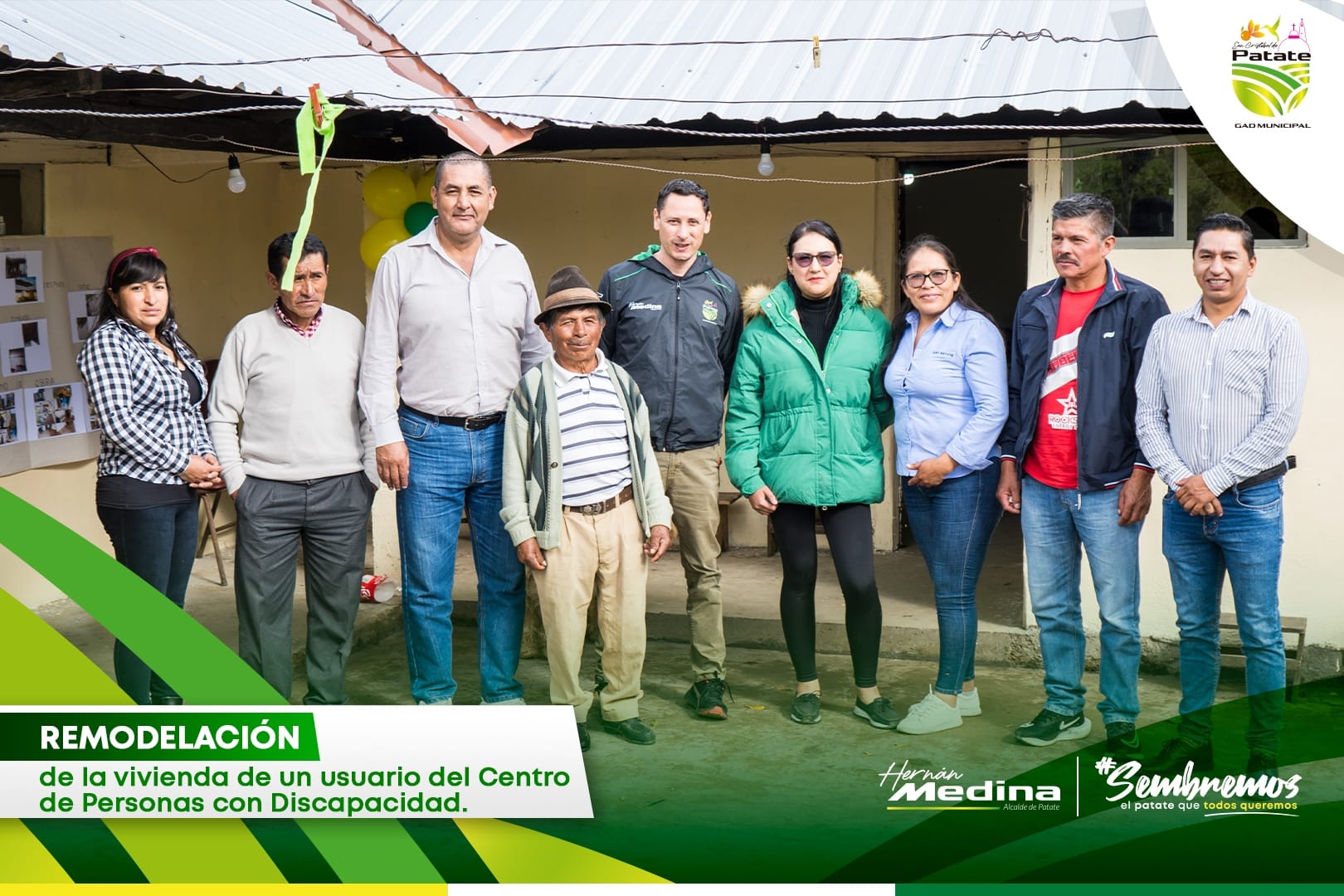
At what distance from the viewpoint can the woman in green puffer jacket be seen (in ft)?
15.7

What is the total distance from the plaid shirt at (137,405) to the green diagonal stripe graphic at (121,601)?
16.6 inches

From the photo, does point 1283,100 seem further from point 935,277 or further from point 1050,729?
point 1050,729

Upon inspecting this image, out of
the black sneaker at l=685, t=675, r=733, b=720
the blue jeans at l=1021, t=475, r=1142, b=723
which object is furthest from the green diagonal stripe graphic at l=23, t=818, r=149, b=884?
the blue jeans at l=1021, t=475, r=1142, b=723

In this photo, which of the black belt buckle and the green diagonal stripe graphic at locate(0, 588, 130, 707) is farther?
the black belt buckle

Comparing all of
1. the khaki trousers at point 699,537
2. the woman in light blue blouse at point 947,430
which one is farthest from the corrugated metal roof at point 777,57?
the khaki trousers at point 699,537

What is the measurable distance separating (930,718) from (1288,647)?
5.20 feet

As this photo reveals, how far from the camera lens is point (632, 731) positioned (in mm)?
4809

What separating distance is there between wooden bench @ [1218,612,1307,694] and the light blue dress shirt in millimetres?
1358

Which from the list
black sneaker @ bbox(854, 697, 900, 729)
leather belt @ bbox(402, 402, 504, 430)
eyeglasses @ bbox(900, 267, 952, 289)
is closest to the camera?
leather belt @ bbox(402, 402, 504, 430)

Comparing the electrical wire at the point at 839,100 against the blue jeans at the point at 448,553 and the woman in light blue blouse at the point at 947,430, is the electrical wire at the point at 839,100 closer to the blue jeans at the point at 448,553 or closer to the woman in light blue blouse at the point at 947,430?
the woman in light blue blouse at the point at 947,430

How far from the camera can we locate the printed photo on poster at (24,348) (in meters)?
6.00

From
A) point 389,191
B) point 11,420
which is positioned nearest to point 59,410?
point 11,420

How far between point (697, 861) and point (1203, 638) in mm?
1717

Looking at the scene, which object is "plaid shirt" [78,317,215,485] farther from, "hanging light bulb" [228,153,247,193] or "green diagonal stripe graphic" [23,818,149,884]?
"hanging light bulb" [228,153,247,193]
